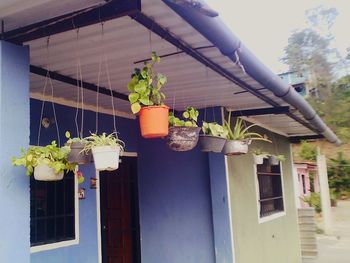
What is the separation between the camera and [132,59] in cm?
351

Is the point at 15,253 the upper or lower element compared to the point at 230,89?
lower

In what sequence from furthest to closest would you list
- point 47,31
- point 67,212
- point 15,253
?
point 67,212
point 47,31
point 15,253

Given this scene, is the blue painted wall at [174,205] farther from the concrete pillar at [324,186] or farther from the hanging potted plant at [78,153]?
the concrete pillar at [324,186]

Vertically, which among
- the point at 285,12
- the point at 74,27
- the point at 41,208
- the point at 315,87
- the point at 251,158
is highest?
the point at 285,12

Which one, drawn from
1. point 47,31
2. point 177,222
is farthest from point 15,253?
point 177,222

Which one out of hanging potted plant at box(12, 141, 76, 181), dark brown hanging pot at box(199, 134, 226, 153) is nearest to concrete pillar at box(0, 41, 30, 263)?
hanging potted plant at box(12, 141, 76, 181)

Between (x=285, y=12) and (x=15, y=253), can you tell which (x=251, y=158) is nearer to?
(x=15, y=253)

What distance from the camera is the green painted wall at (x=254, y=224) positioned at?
18.9 feet

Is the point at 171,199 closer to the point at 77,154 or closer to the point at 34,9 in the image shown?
the point at 77,154

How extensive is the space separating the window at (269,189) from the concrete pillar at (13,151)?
5219 millimetres

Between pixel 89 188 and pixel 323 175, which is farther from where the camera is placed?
pixel 323 175

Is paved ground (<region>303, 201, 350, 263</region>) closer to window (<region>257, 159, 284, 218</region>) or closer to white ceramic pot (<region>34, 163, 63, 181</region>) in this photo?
window (<region>257, 159, 284, 218</region>)

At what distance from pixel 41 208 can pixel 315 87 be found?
2919 centimetres

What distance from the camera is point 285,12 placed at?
38562 millimetres
